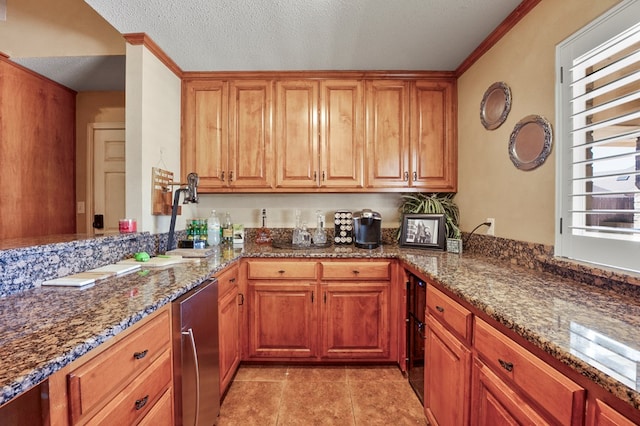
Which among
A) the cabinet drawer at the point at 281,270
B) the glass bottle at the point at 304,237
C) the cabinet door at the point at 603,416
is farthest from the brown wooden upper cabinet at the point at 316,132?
the cabinet door at the point at 603,416

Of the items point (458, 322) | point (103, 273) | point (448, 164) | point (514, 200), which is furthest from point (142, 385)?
point (448, 164)

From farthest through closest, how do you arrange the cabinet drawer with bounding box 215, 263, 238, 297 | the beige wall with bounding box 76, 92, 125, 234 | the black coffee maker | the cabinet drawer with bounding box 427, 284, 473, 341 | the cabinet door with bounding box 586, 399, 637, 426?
the beige wall with bounding box 76, 92, 125, 234 → the black coffee maker → the cabinet drawer with bounding box 215, 263, 238, 297 → the cabinet drawer with bounding box 427, 284, 473, 341 → the cabinet door with bounding box 586, 399, 637, 426

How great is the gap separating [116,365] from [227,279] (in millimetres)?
1007

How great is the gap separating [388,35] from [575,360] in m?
1.98

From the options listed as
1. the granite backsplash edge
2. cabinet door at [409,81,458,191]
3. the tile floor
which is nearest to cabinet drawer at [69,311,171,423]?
the granite backsplash edge

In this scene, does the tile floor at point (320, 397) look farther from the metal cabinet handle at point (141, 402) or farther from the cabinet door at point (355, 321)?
the metal cabinet handle at point (141, 402)

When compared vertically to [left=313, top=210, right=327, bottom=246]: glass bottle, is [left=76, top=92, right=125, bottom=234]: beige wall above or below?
above

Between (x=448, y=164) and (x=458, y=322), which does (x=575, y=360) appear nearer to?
(x=458, y=322)

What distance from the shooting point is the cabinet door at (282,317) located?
2.12m

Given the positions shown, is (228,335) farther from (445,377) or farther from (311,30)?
(311,30)

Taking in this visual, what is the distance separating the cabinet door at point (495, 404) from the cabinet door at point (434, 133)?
1.71 meters

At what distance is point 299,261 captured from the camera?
212cm

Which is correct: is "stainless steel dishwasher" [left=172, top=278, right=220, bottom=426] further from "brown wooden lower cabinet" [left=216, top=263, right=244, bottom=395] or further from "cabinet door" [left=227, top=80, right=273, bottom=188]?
"cabinet door" [left=227, top=80, right=273, bottom=188]

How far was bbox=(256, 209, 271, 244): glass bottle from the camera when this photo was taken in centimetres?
267
